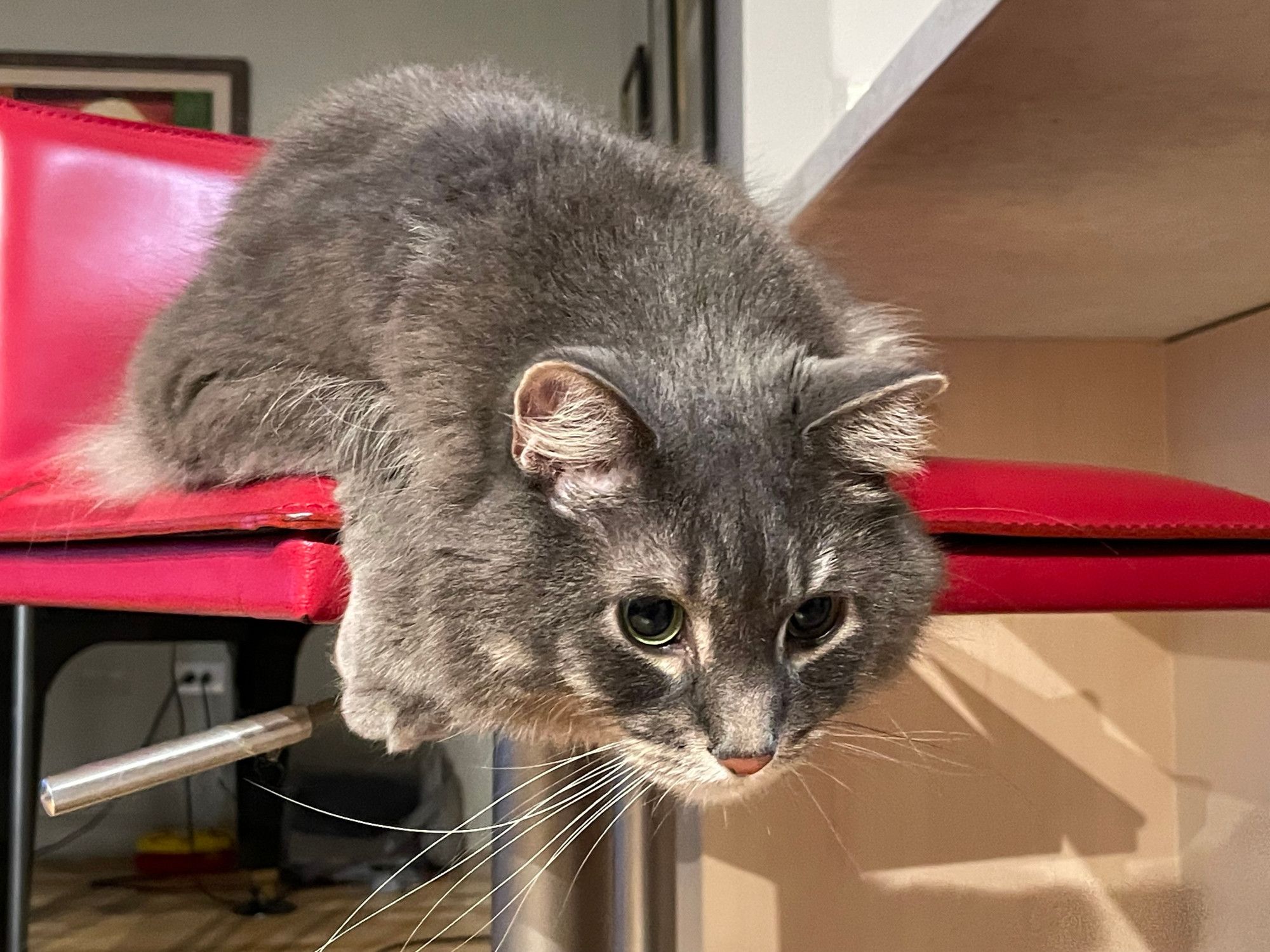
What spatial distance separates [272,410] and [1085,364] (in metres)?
1.20

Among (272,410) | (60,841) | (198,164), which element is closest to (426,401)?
(272,410)

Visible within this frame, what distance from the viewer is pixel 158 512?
0.71 metres

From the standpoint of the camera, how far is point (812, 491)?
681mm

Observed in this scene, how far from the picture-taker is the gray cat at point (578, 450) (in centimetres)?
65

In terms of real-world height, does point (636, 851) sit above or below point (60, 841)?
above

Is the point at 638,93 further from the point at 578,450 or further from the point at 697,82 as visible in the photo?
the point at 578,450

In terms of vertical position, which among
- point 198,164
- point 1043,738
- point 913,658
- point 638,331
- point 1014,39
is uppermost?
point 198,164

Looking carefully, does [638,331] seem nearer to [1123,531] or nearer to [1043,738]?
[1123,531]

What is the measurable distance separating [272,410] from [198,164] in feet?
2.30

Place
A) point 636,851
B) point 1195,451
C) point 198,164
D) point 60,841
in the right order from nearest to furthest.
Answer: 1. point 636,851
2. point 198,164
3. point 1195,451
4. point 60,841

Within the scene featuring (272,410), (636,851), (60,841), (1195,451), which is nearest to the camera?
(272,410)

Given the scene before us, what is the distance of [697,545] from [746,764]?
5.3 inches

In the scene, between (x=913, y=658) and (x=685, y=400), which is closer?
(x=685, y=400)

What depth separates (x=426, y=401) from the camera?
0.72 metres
